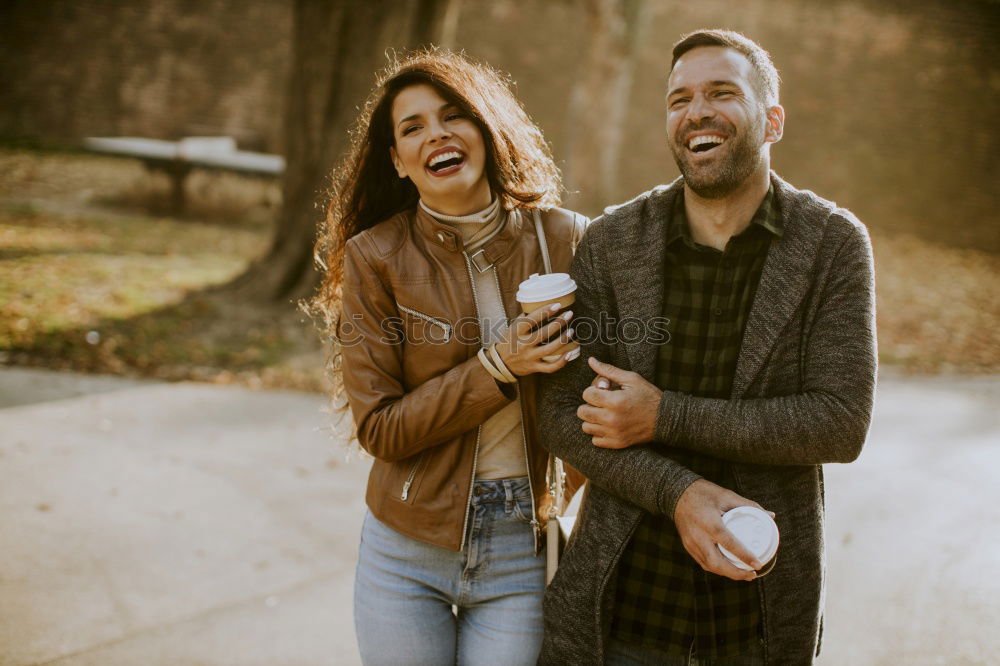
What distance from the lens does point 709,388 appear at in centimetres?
196

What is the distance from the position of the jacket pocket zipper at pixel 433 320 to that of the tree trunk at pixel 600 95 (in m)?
10.0

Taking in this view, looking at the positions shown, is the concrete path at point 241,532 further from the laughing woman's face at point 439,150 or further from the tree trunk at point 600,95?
the tree trunk at point 600,95

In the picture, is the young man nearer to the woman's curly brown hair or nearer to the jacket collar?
the jacket collar

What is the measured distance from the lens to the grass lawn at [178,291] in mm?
6234

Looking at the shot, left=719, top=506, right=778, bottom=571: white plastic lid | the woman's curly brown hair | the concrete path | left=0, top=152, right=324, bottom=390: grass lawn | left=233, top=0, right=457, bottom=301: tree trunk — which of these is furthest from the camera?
left=233, top=0, right=457, bottom=301: tree trunk

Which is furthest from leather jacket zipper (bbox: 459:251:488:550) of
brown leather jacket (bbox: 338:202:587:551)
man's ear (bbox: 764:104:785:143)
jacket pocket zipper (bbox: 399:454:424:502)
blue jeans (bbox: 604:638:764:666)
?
man's ear (bbox: 764:104:785:143)

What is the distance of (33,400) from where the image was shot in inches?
206

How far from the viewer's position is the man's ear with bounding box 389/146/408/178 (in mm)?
2301

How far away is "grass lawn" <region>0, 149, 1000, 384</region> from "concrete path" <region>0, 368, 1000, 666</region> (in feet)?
1.72

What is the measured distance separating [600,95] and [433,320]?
1096 cm

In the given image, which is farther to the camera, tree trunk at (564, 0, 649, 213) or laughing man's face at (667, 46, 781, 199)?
tree trunk at (564, 0, 649, 213)

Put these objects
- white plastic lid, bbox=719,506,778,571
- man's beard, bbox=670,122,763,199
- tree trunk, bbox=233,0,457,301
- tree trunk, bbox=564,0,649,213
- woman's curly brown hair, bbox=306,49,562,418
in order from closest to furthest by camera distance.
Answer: white plastic lid, bbox=719,506,778,571, man's beard, bbox=670,122,763,199, woman's curly brown hair, bbox=306,49,562,418, tree trunk, bbox=233,0,457,301, tree trunk, bbox=564,0,649,213

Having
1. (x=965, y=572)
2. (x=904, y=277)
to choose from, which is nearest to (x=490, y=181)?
(x=965, y=572)

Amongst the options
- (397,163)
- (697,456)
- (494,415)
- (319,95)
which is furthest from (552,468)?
(319,95)
